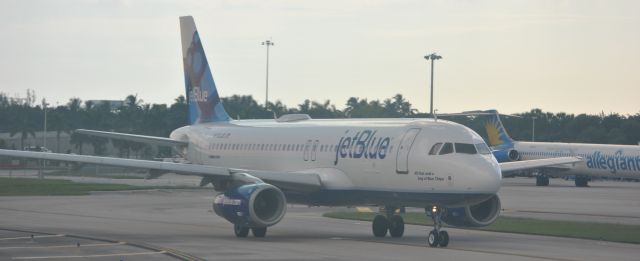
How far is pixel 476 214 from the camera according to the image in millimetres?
34156

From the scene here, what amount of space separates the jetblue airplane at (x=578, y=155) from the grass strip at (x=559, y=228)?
38.0m

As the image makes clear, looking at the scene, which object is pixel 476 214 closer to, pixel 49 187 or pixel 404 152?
pixel 404 152

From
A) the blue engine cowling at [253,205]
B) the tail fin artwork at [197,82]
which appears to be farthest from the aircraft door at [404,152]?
the tail fin artwork at [197,82]

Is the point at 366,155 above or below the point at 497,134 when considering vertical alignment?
below

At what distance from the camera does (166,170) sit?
116 ft

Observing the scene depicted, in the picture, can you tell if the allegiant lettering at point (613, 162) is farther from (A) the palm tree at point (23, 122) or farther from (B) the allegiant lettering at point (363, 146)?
(A) the palm tree at point (23, 122)

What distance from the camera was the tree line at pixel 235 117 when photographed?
335 feet

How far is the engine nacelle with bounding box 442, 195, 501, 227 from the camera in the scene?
111 ft

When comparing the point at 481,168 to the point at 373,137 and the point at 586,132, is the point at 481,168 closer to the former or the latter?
the point at 373,137

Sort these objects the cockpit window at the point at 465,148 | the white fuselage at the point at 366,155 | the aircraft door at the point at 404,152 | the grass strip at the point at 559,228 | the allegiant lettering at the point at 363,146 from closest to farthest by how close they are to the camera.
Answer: the white fuselage at the point at 366,155
the cockpit window at the point at 465,148
the aircraft door at the point at 404,152
the allegiant lettering at the point at 363,146
the grass strip at the point at 559,228

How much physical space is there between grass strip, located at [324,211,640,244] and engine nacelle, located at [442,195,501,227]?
147 inches

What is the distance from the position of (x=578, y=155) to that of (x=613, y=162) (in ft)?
11.4

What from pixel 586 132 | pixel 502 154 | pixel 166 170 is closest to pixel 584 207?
pixel 166 170

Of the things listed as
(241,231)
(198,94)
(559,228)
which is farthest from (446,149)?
(198,94)
